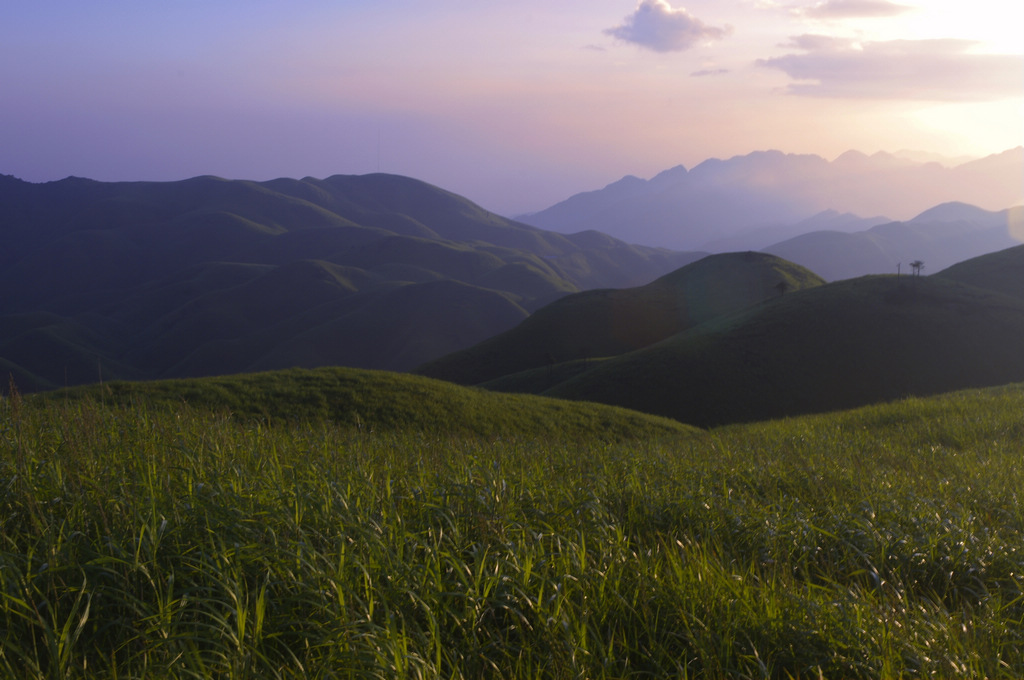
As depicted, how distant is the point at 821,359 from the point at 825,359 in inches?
15.8

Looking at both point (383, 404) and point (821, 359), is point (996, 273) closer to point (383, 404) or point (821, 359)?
point (821, 359)

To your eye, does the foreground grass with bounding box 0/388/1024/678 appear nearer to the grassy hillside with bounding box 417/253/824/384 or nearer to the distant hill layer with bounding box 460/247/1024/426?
the distant hill layer with bounding box 460/247/1024/426

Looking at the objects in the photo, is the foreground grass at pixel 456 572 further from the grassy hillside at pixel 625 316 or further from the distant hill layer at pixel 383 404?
the grassy hillside at pixel 625 316

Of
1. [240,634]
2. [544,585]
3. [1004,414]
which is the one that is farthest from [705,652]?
[1004,414]

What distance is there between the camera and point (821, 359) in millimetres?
61375

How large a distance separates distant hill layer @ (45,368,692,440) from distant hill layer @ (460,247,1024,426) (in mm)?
26911

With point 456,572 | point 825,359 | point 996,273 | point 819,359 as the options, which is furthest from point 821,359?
point 456,572

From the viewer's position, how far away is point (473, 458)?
6.91 meters

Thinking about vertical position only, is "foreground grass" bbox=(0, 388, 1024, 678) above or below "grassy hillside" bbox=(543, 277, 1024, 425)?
above

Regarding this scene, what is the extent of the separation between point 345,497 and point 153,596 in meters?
1.33

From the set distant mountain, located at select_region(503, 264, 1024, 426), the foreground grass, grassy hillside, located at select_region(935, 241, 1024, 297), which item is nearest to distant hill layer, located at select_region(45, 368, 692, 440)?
the foreground grass

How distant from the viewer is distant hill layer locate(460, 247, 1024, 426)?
56.3m

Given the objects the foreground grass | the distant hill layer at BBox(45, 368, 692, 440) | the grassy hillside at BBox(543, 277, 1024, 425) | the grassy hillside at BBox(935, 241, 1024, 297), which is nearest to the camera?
the foreground grass

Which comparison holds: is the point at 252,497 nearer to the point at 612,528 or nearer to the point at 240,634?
the point at 240,634
